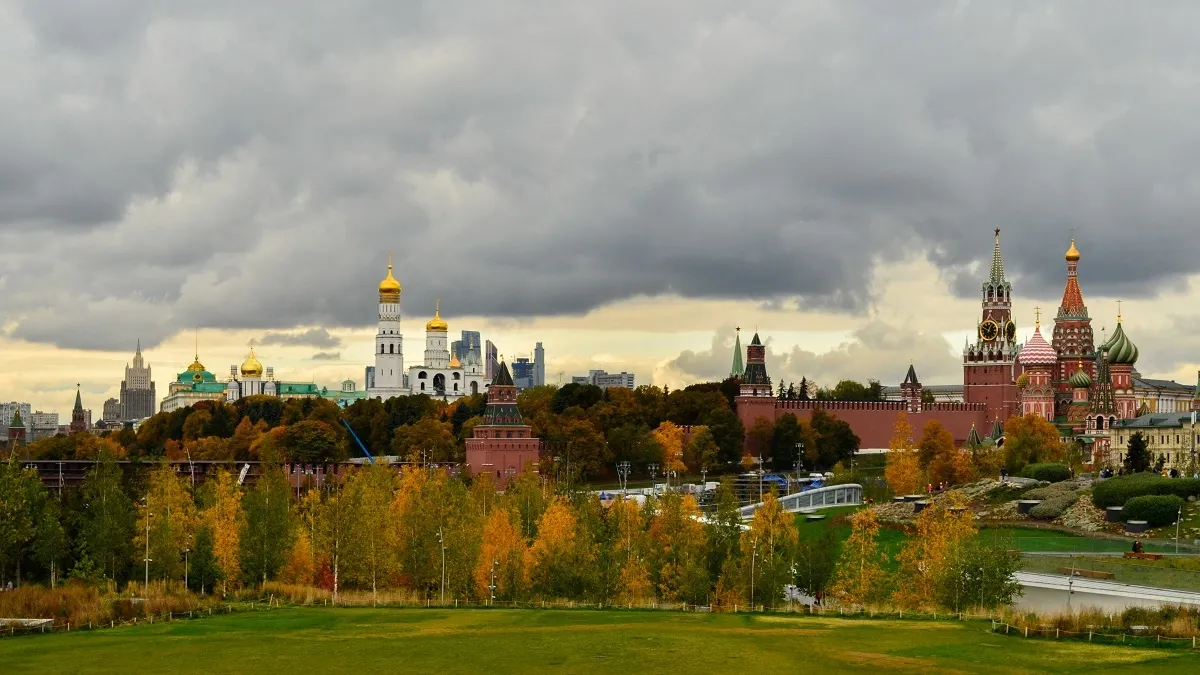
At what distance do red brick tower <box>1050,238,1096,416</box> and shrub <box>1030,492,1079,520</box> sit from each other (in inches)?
3216

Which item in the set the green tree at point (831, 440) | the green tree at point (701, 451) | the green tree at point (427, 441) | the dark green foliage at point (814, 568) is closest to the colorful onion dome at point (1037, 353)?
the green tree at point (831, 440)

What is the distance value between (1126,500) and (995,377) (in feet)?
263

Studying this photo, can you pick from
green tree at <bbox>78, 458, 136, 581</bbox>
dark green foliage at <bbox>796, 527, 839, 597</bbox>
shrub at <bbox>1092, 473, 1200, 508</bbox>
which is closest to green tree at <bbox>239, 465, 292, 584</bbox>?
green tree at <bbox>78, 458, 136, 581</bbox>

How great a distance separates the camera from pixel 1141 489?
98625 millimetres

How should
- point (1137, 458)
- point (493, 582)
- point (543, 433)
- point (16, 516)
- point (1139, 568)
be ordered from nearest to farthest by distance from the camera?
point (493, 582)
point (16, 516)
point (1139, 568)
point (1137, 458)
point (543, 433)

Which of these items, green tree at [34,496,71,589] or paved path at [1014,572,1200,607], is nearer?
paved path at [1014,572,1200,607]

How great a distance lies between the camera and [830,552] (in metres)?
70.1

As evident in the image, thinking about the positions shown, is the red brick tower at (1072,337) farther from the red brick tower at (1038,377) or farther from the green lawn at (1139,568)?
the green lawn at (1139,568)

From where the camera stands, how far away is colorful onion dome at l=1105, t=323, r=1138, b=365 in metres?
185

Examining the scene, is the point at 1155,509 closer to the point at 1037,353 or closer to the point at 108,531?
the point at 108,531

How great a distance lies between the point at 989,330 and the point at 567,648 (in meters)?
137

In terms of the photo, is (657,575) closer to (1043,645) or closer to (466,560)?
(466,560)

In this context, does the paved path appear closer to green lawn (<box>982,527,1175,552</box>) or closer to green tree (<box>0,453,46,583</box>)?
green lawn (<box>982,527,1175,552</box>)

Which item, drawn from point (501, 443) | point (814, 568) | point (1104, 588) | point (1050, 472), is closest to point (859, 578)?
point (814, 568)
